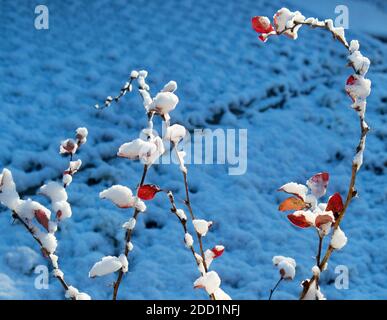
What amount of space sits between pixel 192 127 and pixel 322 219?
9.27ft

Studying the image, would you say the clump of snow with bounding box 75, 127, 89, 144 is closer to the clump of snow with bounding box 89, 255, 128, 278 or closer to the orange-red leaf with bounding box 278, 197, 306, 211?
the clump of snow with bounding box 89, 255, 128, 278

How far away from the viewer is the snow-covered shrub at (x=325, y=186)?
0.99 metres

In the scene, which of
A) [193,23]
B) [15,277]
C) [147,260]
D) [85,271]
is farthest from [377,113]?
[15,277]

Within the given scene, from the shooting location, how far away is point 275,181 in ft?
11.0

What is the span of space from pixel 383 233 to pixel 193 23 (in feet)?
9.69

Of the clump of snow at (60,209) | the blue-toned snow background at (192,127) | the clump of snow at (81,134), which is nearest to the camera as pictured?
the clump of snow at (60,209)

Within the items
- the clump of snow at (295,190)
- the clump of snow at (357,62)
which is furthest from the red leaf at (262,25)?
the clump of snow at (295,190)

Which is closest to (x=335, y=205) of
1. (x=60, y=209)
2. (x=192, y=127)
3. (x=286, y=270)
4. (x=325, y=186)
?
(x=325, y=186)

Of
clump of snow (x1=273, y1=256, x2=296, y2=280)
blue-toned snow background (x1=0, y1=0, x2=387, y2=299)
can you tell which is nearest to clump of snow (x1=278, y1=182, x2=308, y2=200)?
clump of snow (x1=273, y1=256, x2=296, y2=280)

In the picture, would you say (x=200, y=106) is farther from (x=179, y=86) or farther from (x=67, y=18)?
(x=67, y=18)

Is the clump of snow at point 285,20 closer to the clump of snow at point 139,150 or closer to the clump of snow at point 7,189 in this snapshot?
the clump of snow at point 139,150

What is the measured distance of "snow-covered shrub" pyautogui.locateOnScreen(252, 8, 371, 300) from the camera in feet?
3.25

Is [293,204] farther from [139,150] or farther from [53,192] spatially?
[53,192]
